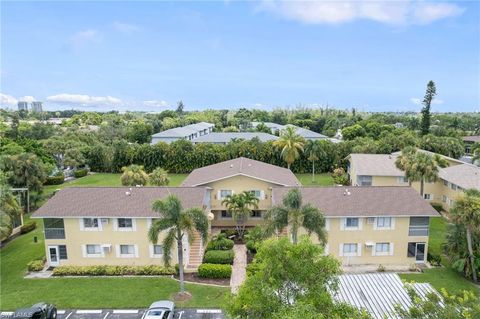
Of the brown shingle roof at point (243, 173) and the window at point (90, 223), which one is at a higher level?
the brown shingle roof at point (243, 173)

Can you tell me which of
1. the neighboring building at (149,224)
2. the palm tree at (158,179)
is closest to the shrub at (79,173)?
the palm tree at (158,179)

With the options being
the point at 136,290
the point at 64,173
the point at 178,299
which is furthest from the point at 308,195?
the point at 64,173

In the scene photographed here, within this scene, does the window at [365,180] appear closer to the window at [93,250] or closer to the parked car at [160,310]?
the parked car at [160,310]

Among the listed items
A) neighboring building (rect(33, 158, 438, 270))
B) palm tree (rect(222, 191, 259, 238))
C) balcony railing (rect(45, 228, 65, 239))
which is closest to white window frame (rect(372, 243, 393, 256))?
neighboring building (rect(33, 158, 438, 270))

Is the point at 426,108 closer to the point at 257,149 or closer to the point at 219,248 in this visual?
the point at 257,149

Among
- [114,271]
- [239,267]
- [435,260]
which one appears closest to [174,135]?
[114,271]

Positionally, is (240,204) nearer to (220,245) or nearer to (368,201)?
(220,245)
